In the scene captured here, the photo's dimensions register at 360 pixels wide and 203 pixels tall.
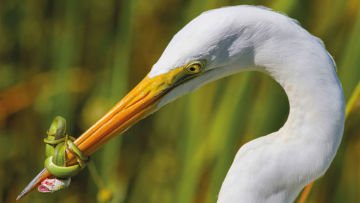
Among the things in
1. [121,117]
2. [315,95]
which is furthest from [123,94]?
[315,95]

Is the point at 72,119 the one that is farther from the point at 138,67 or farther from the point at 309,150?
the point at 309,150

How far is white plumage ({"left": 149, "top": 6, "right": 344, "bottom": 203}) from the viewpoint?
857mm

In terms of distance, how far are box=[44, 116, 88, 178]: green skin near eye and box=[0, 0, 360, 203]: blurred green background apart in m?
0.39

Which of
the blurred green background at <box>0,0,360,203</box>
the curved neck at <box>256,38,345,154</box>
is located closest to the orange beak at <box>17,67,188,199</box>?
the curved neck at <box>256,38,345,154</box>

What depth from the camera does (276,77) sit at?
0.90 m

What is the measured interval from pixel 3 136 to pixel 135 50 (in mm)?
423

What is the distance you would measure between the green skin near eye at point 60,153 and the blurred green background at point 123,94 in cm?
39

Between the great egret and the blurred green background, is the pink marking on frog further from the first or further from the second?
the blurred green background

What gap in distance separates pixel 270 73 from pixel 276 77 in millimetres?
11

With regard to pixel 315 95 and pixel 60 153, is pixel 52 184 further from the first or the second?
pixel 315 95

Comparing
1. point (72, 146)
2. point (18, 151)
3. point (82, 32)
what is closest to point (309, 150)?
point (72, 146)

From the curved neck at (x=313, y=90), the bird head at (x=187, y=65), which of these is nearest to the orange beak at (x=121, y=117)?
the bird head at (x=187, y=65)

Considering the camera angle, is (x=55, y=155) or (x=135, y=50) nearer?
(x=55, y=155)

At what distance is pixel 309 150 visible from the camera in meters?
0.89
